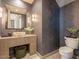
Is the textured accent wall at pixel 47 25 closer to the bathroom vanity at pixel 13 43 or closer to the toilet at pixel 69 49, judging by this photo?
the bathroom vanity at pixel 13 43

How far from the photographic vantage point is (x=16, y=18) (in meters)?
3.30

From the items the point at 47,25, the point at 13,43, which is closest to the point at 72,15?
the point at 47,25

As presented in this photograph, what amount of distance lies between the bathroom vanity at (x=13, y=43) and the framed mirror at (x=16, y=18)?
646 millimetres

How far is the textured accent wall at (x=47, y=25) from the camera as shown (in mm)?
3043

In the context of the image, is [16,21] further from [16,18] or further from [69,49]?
[69,49]

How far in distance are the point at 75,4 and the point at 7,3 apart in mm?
2422

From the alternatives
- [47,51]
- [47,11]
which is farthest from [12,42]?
[47,11]

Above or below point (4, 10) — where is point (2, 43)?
below

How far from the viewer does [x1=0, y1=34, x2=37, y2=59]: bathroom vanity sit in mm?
2406

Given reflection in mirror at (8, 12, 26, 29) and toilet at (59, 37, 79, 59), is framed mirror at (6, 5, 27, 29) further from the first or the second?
toilet at (59, 37, 79, 59)

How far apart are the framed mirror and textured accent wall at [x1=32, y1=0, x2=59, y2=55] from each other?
497 millimetres

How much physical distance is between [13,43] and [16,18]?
1.11m

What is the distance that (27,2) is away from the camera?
141 inches

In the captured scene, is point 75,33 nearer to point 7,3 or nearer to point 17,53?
point 17,53
